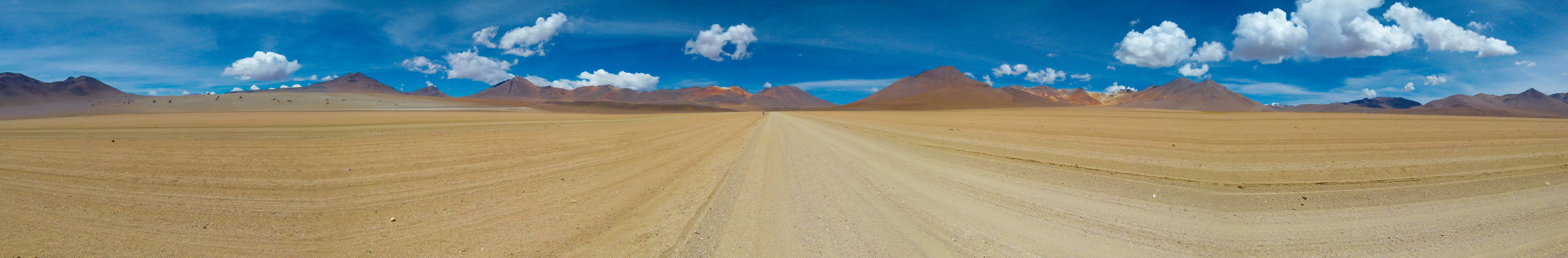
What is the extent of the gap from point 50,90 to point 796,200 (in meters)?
292

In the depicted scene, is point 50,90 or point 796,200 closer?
point 796,200

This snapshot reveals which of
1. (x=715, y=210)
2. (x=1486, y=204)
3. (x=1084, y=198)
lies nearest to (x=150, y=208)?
(x=715, y=210)

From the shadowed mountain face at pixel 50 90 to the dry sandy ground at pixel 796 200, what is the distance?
22323 centimetres

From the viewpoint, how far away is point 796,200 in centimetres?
563

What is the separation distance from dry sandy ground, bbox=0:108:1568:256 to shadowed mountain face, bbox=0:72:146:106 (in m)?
223

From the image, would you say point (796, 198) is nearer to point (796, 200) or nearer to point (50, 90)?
point (796, 200)

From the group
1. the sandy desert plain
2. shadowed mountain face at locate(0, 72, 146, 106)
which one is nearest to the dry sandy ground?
the sandy desert plain

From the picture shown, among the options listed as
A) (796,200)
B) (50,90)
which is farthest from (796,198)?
(50,90)

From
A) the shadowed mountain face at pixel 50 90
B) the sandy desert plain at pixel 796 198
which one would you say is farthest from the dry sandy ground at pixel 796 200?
the shadowed mountain face at pixel 50 90

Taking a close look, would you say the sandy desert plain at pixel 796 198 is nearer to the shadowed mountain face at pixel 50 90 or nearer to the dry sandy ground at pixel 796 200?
the dry sandy ground at pixel 796 200

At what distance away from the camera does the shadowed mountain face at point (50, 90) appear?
151125 mm

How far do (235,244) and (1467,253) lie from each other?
9161mm

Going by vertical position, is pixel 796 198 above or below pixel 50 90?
below

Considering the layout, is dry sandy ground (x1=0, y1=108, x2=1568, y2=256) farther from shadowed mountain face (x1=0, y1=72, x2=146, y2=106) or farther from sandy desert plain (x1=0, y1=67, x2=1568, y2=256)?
shadowed mountain face (x1=0, y1=72, x2=146, y2=106)
